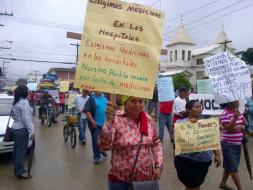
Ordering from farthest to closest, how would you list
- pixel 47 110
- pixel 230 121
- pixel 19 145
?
pixel 47 110
pixel 19 145
pixel 230 121

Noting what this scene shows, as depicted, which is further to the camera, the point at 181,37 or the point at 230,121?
the point at 181,37

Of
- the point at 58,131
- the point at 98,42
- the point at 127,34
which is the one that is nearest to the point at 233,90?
the point at 127,34

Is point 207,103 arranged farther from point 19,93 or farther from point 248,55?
point 248,55

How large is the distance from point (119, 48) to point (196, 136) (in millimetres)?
1709

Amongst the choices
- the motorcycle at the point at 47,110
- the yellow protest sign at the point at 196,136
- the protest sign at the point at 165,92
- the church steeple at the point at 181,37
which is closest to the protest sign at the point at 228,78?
the yellow protest sign at the point at 196,136

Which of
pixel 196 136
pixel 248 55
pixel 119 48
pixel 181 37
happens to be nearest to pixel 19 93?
pixel 119 48

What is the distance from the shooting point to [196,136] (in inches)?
118

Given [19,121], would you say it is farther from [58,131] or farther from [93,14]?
[58,131]

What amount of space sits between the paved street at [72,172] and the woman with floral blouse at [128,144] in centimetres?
209

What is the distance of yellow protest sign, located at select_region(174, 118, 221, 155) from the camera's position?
2.96 m

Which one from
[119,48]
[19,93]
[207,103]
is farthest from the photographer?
[207,103]

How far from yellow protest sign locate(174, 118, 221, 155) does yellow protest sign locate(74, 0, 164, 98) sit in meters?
1.15

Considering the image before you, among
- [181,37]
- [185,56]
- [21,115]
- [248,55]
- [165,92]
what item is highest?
[181,37]

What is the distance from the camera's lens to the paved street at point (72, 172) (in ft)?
13.8
